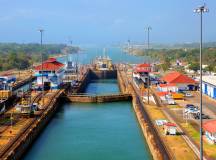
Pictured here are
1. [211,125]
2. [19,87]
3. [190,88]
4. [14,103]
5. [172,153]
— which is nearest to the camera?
[172,153]

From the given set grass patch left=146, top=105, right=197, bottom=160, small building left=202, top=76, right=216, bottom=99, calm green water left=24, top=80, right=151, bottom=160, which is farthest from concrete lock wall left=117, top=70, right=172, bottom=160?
small building left=202, top=76, right=216, bottom=99

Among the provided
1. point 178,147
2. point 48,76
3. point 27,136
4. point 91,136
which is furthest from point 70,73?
point 178,147

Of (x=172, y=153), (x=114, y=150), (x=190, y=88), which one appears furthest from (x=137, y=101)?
(x=172, y=153)

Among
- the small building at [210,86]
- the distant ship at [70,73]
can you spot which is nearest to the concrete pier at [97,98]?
the small building at [210,86]

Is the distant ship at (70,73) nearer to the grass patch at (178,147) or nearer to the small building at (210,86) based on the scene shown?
the small building at (210,86)

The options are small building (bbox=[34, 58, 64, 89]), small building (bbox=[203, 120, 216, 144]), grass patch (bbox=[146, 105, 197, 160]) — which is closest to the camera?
grass patch (bbox=[146, 105, 197, 160])

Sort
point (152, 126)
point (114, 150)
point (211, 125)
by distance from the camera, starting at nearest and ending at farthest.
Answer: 1. point (211, 125)
2. point (114, 150)
3. point (152, 126)

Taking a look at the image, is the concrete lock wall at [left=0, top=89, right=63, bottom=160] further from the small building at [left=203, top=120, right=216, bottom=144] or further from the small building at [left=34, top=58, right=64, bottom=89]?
the small building at [left=34, top=58, right=64, bottom=89]

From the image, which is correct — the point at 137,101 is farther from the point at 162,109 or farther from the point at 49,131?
the point at 49,131
